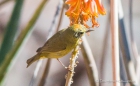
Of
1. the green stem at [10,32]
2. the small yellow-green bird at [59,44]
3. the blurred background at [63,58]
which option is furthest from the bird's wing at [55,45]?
the blurred background at [63,58]

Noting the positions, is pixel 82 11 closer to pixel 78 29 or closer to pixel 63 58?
pixel 78 29

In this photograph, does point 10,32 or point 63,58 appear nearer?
point 10,32

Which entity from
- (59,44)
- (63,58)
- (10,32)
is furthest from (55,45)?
(63,58)

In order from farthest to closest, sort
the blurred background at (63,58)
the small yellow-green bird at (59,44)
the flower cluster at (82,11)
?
the blurred background at (63,58) → the small yellow-green bird at (59,44) → the flower cluster at (82,11)

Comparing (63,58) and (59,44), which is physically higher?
(63,58)

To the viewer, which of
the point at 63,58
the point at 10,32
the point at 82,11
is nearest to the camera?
the point at 82,11

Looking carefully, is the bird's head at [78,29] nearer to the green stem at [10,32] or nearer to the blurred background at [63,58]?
the green stem at [10,32]

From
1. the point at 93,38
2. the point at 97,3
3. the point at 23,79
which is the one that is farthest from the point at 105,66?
the point at 97,3

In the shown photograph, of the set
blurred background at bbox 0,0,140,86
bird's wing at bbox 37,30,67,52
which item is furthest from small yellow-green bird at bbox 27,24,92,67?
blurred background at bbox 0,0,140,86

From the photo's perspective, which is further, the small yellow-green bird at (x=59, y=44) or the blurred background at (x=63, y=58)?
the blurred background at (x=63, y=58)

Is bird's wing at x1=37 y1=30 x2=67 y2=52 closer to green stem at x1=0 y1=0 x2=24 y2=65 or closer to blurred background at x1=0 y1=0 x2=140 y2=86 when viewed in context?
green stem at x1=0 y1=0 x2=24 y2=65
